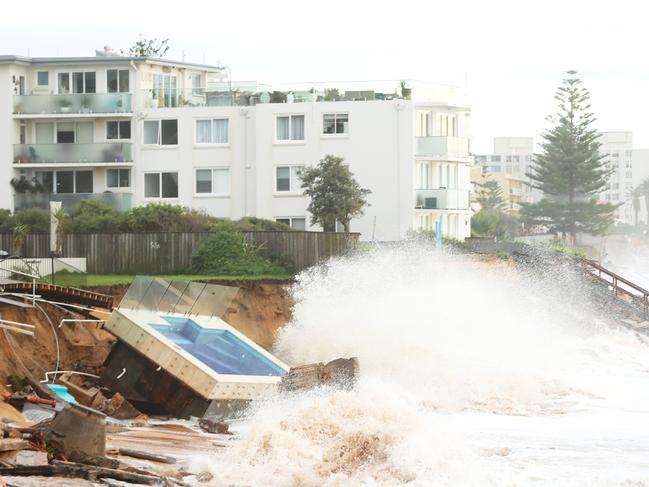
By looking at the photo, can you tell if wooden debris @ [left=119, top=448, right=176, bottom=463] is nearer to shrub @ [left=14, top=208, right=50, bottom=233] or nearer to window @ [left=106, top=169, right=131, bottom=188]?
shrub @ [left=14, top=208, right=50, bottom=233]

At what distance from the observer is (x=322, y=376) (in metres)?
28.1

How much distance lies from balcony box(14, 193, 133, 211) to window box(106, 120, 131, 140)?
2.44 meters

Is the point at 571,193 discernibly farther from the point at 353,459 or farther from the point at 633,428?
the point at 353,459

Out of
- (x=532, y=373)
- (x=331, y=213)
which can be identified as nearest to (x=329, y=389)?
(x=532, y=373)

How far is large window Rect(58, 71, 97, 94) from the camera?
57188 millimetres

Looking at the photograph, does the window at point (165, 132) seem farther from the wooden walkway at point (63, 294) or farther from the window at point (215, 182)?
the wooden walkway at point (63, 294)

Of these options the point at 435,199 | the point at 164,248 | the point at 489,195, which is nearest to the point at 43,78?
the point at 435,199

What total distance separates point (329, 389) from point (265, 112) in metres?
28.5

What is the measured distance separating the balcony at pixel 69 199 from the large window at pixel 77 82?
4.41m

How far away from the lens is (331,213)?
49.7 m

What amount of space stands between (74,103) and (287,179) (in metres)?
8.83

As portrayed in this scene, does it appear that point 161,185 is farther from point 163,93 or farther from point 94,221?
point 94,221

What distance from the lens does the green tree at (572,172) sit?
86.6 meters

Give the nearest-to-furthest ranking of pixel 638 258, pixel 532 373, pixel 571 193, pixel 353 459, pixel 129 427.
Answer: pixel 353 459 → pixel 129 427 → pixel 532 373 → pixel 571 193 → pixel 638 258
